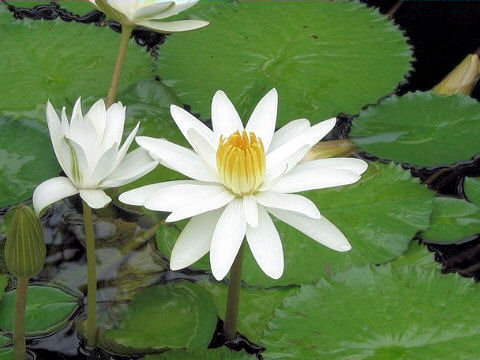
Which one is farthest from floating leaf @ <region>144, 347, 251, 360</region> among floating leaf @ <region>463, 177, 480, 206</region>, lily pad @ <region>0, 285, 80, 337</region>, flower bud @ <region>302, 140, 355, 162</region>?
floating leaf @ <region>463, 177, 480, 206</region>

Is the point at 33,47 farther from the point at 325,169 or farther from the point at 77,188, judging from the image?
the point at 325,169

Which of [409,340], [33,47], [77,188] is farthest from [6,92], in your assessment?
[409,340]

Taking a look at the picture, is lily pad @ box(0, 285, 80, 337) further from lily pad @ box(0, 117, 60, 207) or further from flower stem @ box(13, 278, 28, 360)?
lily pad @ box(0, 117, 60, 207)

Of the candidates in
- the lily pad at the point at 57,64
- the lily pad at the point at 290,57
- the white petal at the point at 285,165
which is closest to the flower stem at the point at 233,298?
the white petal at the point at 285,165

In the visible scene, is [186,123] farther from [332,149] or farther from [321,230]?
[332,149]

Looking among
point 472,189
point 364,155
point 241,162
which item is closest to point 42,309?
point 241,162
